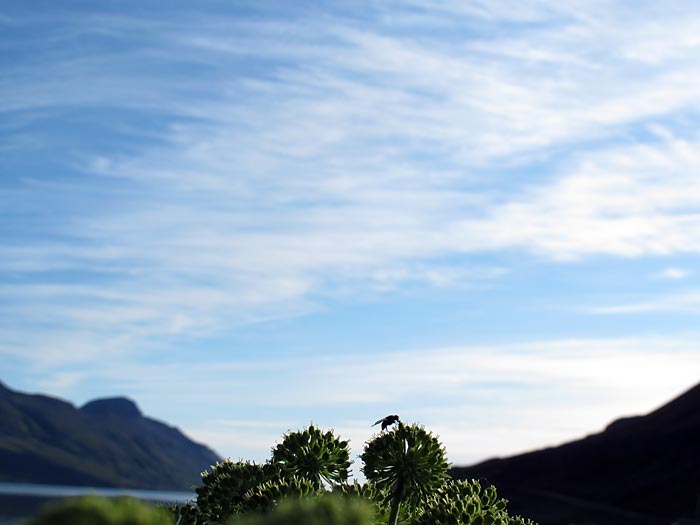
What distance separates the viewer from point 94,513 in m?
8.64

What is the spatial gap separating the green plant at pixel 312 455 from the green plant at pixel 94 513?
2035cm

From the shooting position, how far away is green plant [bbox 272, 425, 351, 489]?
2927 cm

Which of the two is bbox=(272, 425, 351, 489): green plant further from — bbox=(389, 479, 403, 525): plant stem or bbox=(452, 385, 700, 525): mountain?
bbox=(452, 385, 700, 525): mountain

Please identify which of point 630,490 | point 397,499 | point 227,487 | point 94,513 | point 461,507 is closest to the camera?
point 94,513

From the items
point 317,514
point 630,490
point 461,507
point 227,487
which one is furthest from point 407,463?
point 630,490

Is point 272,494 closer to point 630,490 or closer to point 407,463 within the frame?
point 407,463

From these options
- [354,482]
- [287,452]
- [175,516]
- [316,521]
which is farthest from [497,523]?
[316,521]

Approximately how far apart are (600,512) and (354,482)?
152 meters

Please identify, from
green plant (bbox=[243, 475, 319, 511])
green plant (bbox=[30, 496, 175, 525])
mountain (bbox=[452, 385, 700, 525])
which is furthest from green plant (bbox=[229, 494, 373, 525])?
mountain (bbox=[452, 385, 700, 525])

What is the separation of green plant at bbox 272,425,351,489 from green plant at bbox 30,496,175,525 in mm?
20350

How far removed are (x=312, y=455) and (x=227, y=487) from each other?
332cm

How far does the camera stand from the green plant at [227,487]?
27.0 m

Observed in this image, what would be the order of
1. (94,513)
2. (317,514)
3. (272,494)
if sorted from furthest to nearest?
(272,494) < (317,514) < (94,513)

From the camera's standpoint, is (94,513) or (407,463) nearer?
(94,513)
